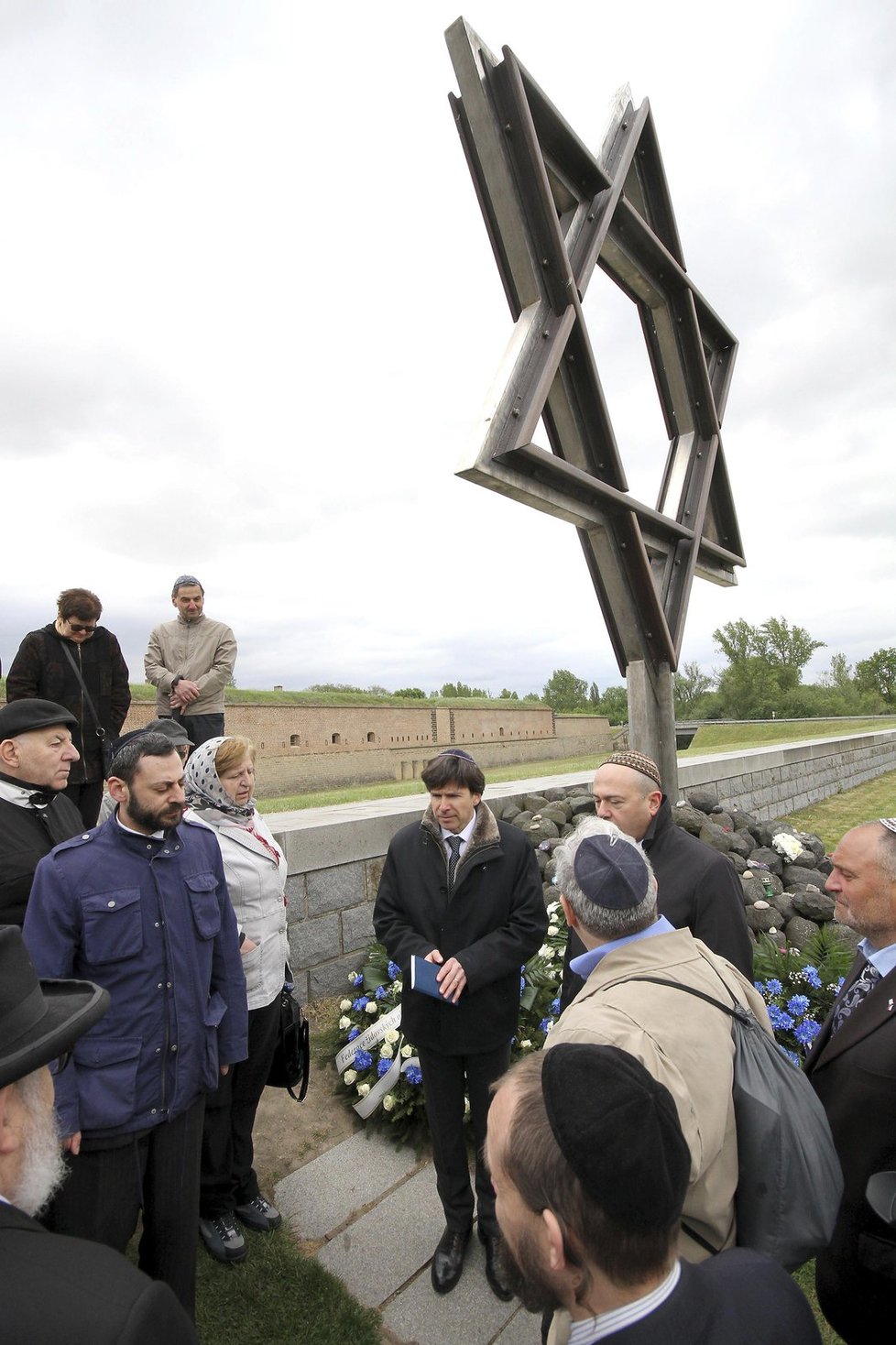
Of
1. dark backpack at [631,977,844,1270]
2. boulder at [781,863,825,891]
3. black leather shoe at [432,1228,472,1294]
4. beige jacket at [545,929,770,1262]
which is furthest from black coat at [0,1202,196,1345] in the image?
boulder at [781,863,825,891]

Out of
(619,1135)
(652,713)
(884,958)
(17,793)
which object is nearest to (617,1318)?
(619,1135)

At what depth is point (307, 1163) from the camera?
3365mm

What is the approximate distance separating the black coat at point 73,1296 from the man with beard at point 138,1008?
1189mm

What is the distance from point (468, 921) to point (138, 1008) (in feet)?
3.91

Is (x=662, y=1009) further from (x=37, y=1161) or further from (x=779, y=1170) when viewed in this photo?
(x=37, y=1161)

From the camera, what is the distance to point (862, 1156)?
1897 mm

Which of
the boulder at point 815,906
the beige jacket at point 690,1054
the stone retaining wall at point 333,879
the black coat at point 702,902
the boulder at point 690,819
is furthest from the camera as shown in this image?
the boulder at point 690,819

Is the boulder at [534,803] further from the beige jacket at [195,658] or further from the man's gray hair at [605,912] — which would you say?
the man's gray hair at [605,912]

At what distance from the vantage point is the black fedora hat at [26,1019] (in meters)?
1.14

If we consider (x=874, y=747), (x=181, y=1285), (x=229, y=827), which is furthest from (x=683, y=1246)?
(x=874, y=747)

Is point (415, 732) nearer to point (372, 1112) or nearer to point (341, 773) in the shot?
point (341, 773)

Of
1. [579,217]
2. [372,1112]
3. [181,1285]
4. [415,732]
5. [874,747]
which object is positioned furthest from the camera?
[415,732]

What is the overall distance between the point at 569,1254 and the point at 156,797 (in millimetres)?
1713

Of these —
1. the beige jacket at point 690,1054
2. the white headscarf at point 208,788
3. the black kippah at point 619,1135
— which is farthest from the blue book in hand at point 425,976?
the black kippah at point 619,1135
